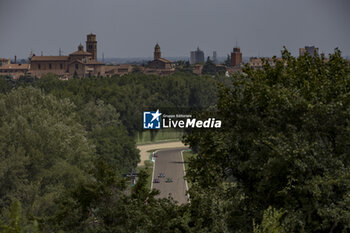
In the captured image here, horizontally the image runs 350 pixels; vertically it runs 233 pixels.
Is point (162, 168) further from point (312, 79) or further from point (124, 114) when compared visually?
point (312, 79)

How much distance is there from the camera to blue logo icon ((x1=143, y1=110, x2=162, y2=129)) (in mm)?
74225

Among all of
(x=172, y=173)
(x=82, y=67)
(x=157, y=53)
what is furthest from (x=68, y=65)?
(x=172, y=173)

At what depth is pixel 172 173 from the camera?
63688 millimetres

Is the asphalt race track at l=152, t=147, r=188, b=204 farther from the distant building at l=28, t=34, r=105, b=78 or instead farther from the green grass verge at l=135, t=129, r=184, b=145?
the distant building at l=28, t=34, r=105, b=78

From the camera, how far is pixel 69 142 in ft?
131

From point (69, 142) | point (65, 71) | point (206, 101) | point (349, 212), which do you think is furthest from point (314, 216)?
point (65, 71)

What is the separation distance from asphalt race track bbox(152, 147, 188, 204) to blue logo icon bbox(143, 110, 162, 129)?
3.27 metres

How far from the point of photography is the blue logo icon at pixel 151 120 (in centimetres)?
7422

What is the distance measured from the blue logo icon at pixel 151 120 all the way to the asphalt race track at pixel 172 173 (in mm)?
3268

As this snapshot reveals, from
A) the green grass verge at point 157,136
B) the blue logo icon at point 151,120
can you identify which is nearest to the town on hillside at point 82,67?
the green grass verge at point 157,136

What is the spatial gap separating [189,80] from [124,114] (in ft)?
82.6

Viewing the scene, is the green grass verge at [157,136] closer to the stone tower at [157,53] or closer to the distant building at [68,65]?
the distant building at [68,65]

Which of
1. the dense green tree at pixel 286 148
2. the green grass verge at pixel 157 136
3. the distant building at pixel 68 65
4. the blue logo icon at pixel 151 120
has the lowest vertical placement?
the green grass verge at pixel 157 136

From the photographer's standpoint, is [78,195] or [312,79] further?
[312,79]
